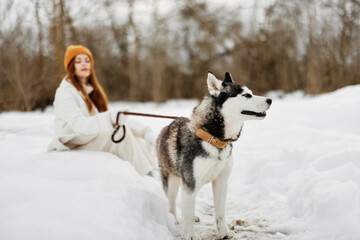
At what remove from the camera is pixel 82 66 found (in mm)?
3516

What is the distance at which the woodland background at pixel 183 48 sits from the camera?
830cm

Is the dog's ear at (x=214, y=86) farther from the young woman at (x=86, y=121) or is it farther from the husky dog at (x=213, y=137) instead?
the young woman at (x=86, y=121)

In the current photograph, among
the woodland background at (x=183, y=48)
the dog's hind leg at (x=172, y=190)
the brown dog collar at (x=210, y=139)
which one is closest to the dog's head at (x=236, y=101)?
the brown dog collar at (x=210, y=139)

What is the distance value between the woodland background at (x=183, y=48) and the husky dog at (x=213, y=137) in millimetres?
6449

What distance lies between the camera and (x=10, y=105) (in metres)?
9.44

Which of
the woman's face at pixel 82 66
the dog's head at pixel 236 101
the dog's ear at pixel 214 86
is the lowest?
the dog's head at pixel 236 101

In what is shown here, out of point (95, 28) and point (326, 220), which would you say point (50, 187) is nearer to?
point (326, 220)

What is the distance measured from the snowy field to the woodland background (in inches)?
189

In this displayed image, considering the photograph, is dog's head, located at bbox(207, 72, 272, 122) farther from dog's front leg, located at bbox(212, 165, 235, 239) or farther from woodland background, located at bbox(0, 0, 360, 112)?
woodland background, located at bbox(0, 0, 360, 112)

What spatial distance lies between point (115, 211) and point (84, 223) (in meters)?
0.30

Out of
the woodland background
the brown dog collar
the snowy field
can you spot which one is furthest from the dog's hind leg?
the woodland background

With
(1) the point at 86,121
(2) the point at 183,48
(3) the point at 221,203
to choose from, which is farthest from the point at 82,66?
(2) the point at 183,48

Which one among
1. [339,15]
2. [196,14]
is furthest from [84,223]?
[196,14]

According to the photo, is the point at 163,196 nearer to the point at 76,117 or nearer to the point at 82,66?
the point at 76,117
